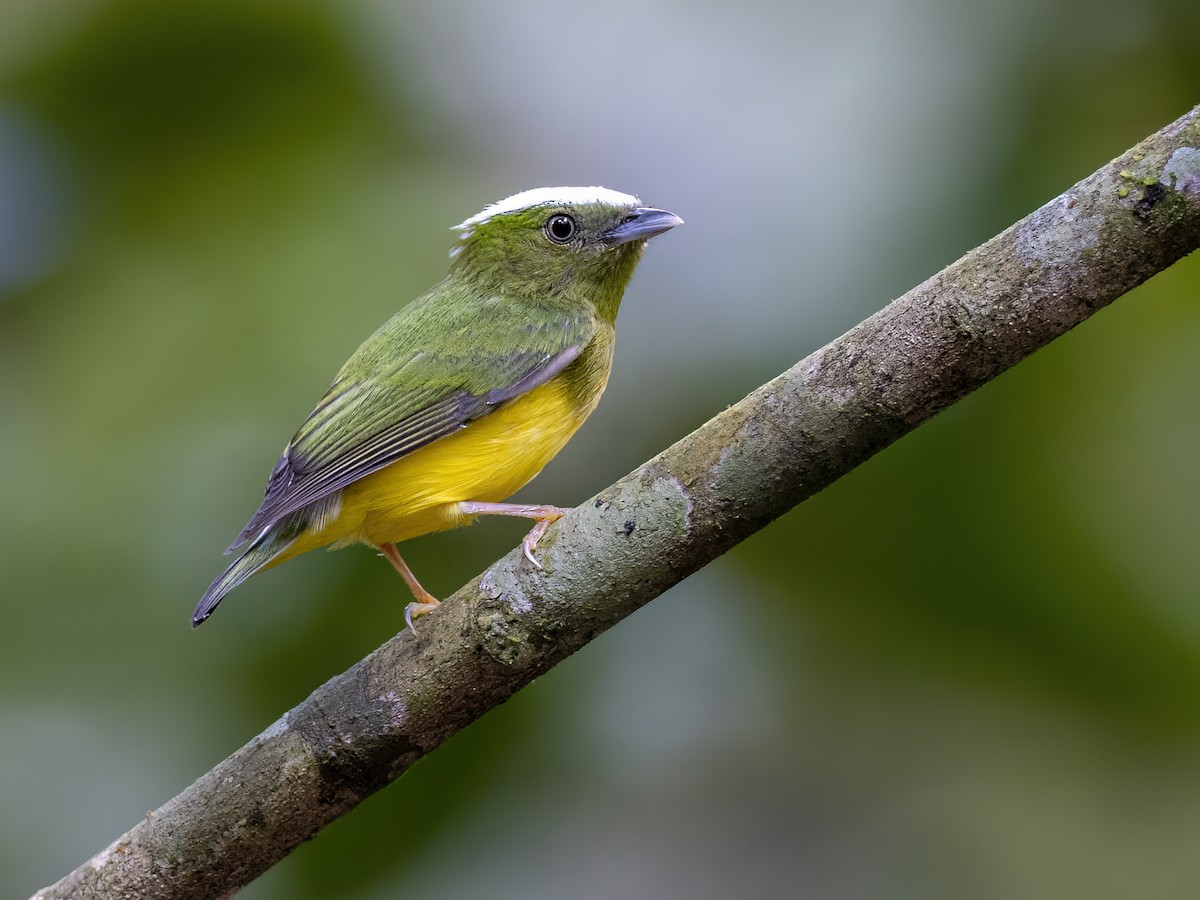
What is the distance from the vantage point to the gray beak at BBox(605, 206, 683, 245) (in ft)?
11.4

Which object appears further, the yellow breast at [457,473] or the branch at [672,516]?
the yellow breast at [457,473]

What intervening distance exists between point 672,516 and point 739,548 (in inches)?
83.9

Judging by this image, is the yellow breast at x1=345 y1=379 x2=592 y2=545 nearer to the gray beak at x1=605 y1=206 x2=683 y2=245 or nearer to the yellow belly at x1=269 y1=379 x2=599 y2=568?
the yellow belly at x1=269 y1=379 x2=599 y2=568

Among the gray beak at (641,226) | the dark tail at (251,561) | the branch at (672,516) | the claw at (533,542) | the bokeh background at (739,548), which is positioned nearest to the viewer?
the branch at (672,516)

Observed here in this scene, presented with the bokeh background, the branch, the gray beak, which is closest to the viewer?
the branch

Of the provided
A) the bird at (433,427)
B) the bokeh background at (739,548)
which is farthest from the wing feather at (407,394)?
the bokeh background at (739,548)

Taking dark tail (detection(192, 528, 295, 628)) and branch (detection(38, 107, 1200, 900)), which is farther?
dark tail (detection(192, 528, 295, 628))

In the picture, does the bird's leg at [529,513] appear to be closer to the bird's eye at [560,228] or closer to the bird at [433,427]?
the bird at [433,427]

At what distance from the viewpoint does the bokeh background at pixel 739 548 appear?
4039 millimetres

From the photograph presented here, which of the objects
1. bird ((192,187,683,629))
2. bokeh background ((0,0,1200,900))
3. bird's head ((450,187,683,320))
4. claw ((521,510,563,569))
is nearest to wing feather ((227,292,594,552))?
bird ((192,187,683,629))

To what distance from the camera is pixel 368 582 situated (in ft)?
14.1

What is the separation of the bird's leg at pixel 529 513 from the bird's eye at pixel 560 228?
2.88 ft

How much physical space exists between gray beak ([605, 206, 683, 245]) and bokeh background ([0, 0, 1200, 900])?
984 millimetres

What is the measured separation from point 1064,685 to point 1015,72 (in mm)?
2252
